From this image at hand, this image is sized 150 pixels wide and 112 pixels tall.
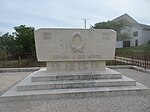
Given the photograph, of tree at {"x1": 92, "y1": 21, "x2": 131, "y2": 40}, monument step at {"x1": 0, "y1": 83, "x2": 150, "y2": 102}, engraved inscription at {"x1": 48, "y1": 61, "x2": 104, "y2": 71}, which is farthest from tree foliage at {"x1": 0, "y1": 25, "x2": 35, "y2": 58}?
monument step at {"x1": 0, "y1": 83, "x2": 150, "y2": 102}

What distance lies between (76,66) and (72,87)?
133 centimetres

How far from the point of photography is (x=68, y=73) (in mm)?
6867

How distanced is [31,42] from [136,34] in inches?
947

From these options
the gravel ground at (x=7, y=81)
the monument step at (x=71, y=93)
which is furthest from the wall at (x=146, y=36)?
the monument step at (x=71, y=93)

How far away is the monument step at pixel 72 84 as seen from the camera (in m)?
6.04

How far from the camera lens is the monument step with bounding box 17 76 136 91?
19.8ft

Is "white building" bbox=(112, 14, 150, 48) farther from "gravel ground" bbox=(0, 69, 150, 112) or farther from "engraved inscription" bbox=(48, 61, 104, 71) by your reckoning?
"gravel ground" bbox=(0, 69, 150, 112)

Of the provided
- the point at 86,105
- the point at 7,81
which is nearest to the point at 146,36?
the point at 7,81

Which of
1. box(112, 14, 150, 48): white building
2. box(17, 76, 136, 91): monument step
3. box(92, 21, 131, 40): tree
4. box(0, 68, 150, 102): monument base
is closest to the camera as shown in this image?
box(0, 68, 150, 102): monument base

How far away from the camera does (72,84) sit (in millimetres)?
6156

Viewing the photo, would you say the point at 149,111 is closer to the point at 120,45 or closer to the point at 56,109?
the point at 56,109

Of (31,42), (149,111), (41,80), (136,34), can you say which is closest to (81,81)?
(41,80)

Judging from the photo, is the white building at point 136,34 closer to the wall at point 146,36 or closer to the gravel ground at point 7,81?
the wall at point 146,36

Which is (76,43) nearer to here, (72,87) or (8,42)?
(72,87)
